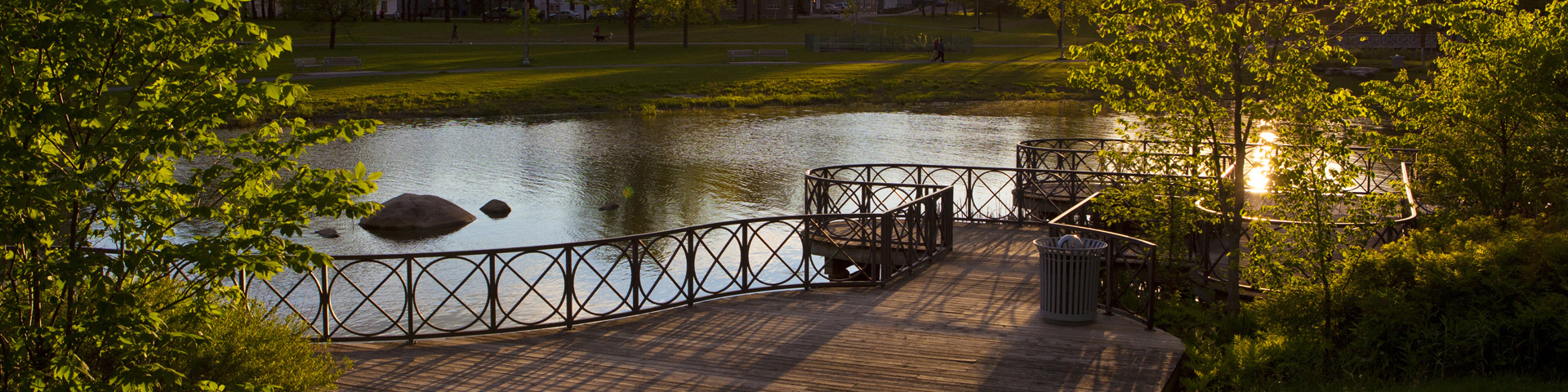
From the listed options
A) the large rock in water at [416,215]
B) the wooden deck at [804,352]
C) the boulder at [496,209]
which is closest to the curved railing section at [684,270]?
the wooden deck at [804,352]

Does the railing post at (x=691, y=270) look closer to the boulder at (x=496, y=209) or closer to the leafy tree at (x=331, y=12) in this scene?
the boulder at (x=496, y=209)

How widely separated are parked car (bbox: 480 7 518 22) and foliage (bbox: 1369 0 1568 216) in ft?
221

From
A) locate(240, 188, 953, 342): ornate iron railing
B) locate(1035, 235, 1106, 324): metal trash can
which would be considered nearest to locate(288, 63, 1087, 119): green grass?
locate(240, 188, 953, 342): ornate iron railing

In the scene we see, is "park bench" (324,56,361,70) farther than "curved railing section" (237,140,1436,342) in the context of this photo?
Yes

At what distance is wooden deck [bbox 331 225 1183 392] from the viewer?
7.88 metres

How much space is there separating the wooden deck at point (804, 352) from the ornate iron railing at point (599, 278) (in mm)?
254

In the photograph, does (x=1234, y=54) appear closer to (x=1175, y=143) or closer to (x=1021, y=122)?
(x=1175, y=143)

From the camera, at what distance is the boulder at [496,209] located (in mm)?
19906

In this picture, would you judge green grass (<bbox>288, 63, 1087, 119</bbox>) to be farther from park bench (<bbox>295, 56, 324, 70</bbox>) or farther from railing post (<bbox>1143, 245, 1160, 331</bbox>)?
railing post (<bbox>1143, 245, 1160, 331</bbox>)

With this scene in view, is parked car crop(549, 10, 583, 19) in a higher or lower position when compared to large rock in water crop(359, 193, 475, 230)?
higher

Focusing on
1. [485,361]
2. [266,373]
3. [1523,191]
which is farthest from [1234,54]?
[266,373]

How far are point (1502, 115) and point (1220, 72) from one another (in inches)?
179

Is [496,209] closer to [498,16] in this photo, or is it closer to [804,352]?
[804,352]

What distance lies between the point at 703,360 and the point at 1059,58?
49.4 metres
